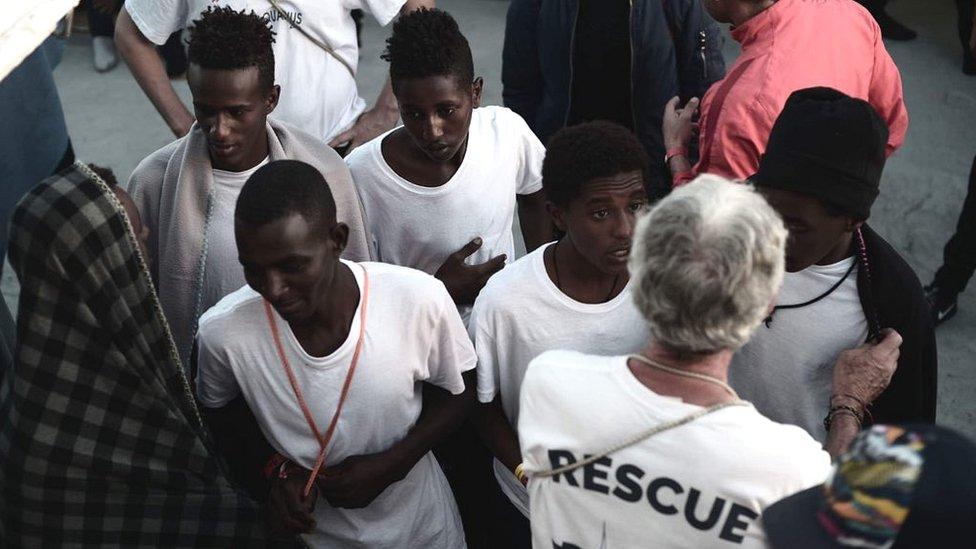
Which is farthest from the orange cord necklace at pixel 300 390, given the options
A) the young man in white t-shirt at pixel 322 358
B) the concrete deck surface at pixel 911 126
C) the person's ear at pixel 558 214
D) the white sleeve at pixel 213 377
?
the concrete deck surface at pixel 911 126

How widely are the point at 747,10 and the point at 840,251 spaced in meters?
0.85

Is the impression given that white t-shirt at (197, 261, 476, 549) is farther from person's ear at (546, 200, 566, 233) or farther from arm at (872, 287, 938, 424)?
arm at (872, 287, 938, 424)

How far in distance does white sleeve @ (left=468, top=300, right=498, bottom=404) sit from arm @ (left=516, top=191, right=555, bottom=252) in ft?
2.48

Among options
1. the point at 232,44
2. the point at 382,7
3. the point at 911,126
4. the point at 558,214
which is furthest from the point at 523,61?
the point at 911,126

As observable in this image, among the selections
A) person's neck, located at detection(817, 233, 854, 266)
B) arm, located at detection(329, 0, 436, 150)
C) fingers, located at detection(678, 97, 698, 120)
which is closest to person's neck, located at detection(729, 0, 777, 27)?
fingers, located at detection(678, 97, 698, 120)

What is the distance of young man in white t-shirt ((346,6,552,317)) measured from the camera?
255 cm

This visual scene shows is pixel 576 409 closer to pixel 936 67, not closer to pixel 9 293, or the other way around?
pixel 9 293

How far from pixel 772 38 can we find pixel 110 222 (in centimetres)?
176

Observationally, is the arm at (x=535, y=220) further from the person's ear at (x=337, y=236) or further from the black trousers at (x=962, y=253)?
the black trousers at (x=962, y=253)

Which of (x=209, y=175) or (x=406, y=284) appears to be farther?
(x=209, y=175)

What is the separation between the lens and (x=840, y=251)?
2033 millimetres

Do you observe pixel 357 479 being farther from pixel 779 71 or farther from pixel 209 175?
pixel 779 71

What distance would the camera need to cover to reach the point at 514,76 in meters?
3.57

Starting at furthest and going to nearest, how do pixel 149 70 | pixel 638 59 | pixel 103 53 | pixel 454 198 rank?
pixel 103 53, pixel 638 59, pixel 149 70, pixel 454 198
